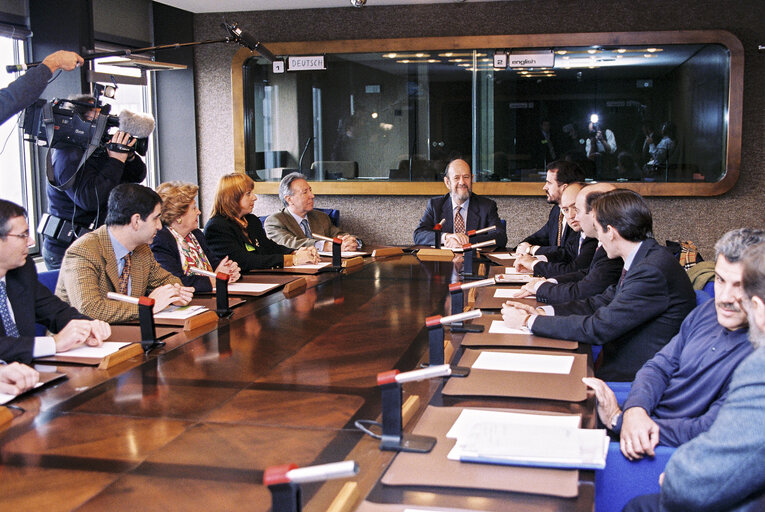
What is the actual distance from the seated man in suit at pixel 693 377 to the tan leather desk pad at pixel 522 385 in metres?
0.07

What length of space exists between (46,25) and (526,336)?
3.77 metres

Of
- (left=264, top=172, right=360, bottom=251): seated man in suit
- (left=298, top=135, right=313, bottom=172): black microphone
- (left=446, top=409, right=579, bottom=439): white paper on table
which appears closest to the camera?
(left=446, top=409, right=579, bottom=439): white paper on table

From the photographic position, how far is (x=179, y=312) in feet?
8.87

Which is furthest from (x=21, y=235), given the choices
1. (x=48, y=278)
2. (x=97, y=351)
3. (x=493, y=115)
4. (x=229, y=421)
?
(x=493, y=115)

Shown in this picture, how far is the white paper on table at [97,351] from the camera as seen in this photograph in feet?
7.11

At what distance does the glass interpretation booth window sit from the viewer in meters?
5.73

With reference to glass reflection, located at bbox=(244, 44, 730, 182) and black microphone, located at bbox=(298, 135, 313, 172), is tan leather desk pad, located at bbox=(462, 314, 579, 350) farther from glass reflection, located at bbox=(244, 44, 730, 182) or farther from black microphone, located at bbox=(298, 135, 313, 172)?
black microphone, located at bbox=(298, 135, 313, 172)

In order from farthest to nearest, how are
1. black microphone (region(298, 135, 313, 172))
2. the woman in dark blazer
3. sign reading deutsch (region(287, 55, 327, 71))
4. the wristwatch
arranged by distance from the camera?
1. black microphone (region(298, 135, 313, 172))
2. sign reading deutsch (region(287, 55, 327, 71))
3. the woman in dark blazer
4. the wristwatch

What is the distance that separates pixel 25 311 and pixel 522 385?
1.59 meters

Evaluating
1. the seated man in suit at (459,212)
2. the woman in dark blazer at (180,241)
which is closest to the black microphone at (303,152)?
the seated man in suit at (459,212)

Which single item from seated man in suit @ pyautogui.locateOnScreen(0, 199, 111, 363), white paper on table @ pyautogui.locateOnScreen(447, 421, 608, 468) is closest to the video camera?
seated man in suit @ pyautogui.locateOnScreen(0, 199, 111, 363)

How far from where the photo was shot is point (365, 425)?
1.60 metres

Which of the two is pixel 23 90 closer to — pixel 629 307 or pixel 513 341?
pixel 513 341

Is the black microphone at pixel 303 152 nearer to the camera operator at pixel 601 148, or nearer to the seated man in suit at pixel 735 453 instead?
the camera operator at pixel 601 148
